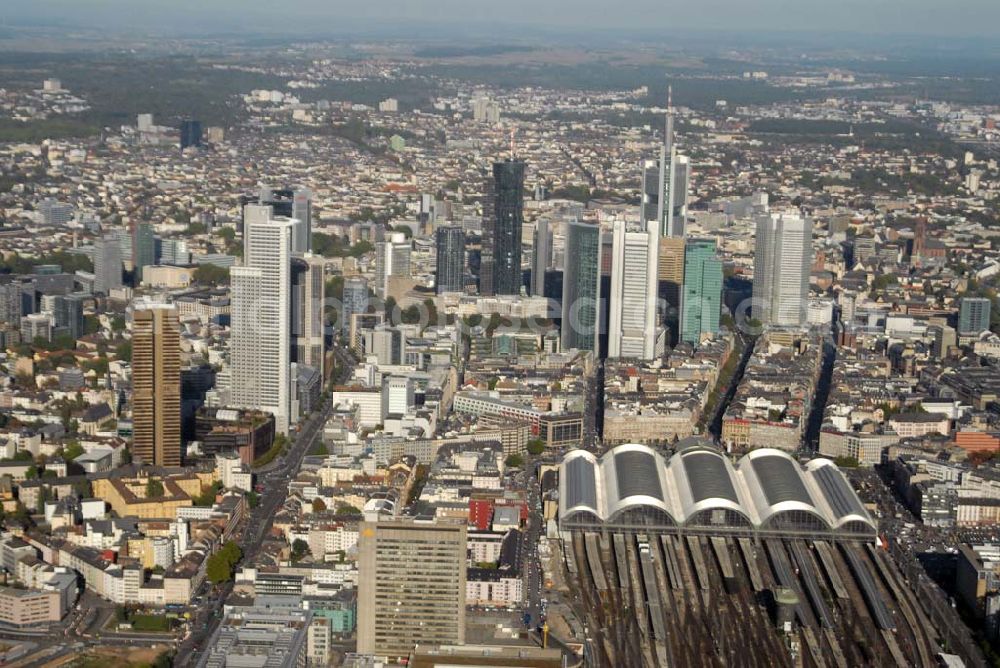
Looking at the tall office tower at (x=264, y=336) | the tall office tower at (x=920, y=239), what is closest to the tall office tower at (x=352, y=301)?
the tall office tower at (x=264, y=336)

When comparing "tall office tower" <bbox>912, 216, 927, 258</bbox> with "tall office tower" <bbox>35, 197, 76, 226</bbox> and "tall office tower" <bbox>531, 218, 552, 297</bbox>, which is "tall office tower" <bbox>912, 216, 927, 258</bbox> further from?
"tall office tower" <bbox>35, 197, 76, 226</bbox>

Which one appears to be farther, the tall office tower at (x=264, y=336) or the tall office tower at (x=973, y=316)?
the tall office tower at (x=973, y=316)

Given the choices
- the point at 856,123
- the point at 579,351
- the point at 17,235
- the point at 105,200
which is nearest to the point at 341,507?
the point at 579,351

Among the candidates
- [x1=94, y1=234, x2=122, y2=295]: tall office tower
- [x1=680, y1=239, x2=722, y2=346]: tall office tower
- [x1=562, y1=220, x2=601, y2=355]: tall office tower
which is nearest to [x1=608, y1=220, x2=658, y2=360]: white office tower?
[x1=562, y1=220, x2=601, y2=355]: tall office tower

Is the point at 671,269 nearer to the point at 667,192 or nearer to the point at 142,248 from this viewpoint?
the point at 667,192

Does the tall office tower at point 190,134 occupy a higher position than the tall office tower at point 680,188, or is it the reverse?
the tall office tower at point 680,188

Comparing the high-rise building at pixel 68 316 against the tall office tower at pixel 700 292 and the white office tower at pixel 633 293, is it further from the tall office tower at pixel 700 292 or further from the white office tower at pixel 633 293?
the tall office tower at pixel 700 292
